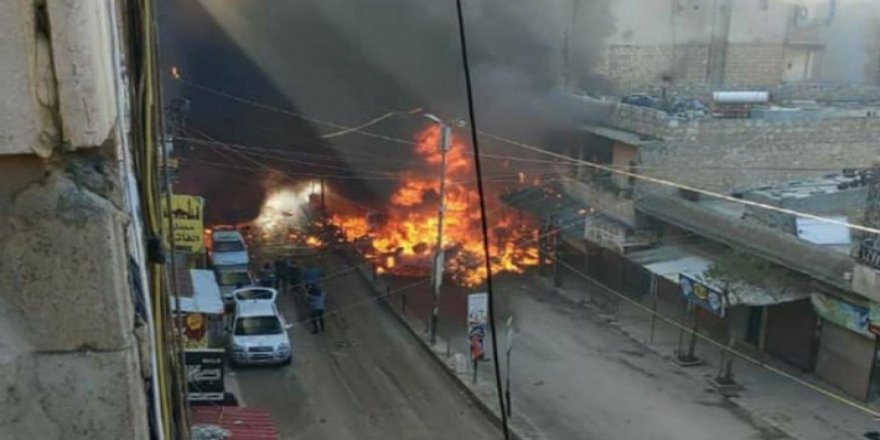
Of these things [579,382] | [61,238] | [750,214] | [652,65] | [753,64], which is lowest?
[579,382]

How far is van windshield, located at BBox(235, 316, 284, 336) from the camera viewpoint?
1798 centimetres

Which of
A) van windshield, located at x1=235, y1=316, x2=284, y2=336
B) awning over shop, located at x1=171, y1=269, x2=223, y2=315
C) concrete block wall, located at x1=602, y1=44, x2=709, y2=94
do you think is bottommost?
van windshield, located at x1=235, y1=316, x2=284, y2=336

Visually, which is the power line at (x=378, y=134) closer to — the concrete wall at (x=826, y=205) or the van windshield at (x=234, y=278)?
the concrete wall at (x=826, y=205)

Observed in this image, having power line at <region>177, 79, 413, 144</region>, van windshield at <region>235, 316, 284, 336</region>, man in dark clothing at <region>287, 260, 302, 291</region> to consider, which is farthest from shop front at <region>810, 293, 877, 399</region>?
power line at <region>177, 79, 413, 144</region>

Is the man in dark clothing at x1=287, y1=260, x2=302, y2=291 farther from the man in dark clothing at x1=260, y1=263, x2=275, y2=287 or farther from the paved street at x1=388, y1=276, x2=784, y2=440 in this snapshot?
the paved street at x1=388, y1=276, x2=784, y2=440

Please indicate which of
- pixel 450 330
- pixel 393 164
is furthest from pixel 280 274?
pixel 393 164

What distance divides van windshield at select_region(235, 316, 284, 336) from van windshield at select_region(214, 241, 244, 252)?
5.83 metres

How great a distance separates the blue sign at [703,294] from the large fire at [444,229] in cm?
682

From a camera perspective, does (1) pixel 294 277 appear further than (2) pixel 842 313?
Yes

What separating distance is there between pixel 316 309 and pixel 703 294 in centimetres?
844

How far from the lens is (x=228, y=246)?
23.8 meters

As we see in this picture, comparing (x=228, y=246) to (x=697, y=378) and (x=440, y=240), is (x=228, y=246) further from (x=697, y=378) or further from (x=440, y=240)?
(x=697, y=378)

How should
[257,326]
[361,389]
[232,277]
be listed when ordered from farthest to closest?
[232,277]
[257,326]
[361,389]

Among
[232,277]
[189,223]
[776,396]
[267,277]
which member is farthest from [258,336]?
[776,396]
